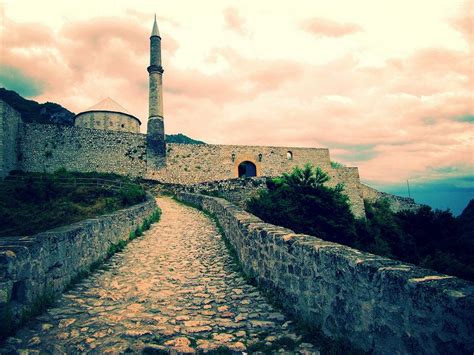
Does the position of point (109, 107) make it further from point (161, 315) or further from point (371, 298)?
point (371, 298)

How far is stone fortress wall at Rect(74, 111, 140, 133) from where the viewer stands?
34.4 metres

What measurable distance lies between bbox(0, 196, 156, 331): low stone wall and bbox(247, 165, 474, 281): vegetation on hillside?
8039 millimetres

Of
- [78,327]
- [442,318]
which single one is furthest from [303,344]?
[78,327]

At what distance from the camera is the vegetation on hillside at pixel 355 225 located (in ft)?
44.0

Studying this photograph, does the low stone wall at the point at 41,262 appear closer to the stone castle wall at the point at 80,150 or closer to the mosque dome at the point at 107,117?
the stone castle wall at the point at 80,150

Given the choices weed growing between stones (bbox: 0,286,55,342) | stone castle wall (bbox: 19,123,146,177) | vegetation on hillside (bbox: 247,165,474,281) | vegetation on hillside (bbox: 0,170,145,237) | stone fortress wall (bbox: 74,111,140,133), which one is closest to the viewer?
weed growing between stones (bbox: 0,286,55,342)

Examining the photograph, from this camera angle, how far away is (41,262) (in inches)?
159

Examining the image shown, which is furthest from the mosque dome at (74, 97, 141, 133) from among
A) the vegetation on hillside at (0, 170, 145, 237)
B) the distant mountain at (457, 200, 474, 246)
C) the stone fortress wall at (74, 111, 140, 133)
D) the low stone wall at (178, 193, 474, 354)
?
the low stone wall at (178, 193, 474, 354)

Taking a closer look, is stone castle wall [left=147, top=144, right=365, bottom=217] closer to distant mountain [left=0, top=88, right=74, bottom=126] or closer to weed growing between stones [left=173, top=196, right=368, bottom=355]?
weed growing between stones [left=173, top=196, right=368, bottom=355]

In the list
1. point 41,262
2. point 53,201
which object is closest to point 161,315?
point 41,262

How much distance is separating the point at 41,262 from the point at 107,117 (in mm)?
34236

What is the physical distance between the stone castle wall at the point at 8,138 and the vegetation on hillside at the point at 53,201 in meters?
1.57

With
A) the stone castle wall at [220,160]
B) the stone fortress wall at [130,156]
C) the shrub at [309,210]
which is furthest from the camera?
the stone castle wall at [220,160]

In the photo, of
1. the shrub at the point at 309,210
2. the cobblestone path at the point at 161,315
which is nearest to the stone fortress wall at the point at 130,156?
the shrub at the point at 309,210
